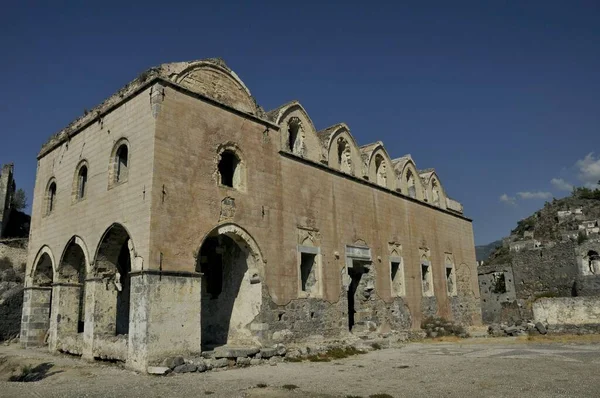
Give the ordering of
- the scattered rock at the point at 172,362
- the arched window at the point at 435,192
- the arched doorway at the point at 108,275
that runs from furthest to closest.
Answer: the arched window at the point at 435,192 < the arched doorway at the point at 108,275 < the scattered rock at the point at 172,362

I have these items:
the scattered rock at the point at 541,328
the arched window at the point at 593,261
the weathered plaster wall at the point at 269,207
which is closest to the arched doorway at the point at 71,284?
the weathered plaster wall at the point at 269,207

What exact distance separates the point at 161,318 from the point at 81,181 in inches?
253

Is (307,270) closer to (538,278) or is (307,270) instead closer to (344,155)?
(344,155)

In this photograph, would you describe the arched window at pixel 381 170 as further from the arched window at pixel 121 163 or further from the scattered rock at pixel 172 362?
the scattered rock at pixel 172 362

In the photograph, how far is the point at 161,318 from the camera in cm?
1007

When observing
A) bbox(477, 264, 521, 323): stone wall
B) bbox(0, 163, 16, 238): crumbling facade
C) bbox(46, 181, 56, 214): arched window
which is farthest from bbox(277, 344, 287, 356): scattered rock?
bbox(0, 163, 16, 238): crumbling facade

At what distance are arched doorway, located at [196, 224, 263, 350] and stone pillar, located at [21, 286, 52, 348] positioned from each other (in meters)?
5.74

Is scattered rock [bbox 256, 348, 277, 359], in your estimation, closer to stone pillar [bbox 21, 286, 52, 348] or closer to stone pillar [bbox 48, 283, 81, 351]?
stone pillar [bbox 48, 283, 81, 351]

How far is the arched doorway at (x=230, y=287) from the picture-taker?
41.7ft

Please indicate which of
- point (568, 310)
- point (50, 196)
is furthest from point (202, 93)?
point (568, 310)

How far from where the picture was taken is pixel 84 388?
26.7 ft

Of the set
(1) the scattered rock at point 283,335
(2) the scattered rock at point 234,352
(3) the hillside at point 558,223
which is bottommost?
(2) the scattered rock at point 234,352

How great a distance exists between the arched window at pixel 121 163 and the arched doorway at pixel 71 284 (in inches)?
101

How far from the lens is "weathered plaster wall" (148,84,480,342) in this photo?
35.9 feet
